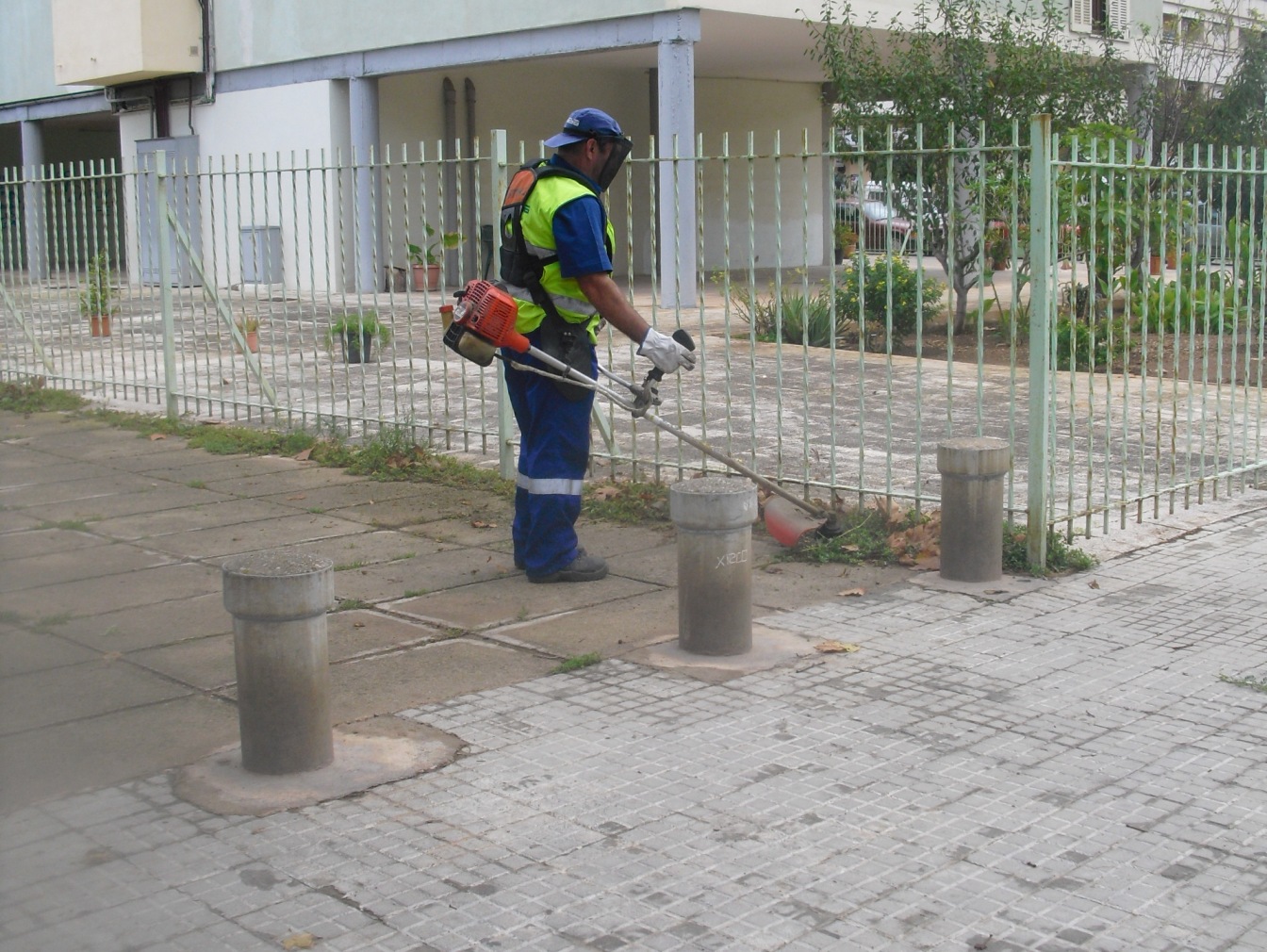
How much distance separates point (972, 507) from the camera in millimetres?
6621

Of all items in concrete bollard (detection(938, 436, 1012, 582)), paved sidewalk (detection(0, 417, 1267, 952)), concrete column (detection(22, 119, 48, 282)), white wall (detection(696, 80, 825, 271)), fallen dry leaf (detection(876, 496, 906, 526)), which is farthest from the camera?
white wall (detection(696, 80, 825, 271))

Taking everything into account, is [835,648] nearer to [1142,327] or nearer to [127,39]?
[1142,327]

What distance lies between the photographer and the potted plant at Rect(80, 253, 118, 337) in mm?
14047

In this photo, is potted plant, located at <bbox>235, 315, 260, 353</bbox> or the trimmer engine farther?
potted plant, located at <bbox>235, 315, 260, 353</bbox>

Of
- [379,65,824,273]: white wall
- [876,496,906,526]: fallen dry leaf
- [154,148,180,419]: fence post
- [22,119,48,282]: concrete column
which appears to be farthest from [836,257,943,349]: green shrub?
[22,119,48,282]: concrete column

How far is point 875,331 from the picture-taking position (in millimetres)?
16203

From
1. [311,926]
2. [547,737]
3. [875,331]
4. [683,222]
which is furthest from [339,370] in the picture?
[311,926]

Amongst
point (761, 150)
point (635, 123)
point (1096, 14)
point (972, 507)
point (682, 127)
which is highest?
point (1096, 14)

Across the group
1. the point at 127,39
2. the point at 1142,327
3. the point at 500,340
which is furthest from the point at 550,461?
the point at 127,39

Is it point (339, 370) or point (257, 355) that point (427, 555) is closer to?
point (257, 355)

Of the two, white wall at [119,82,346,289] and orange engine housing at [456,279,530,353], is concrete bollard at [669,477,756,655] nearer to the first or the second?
orange engine housing at [456,279,530,353]

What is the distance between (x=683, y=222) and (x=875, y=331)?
14.2 ft

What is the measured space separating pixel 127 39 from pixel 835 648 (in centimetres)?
2150

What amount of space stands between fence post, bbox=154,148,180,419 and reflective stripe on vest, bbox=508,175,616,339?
15.9 ft
